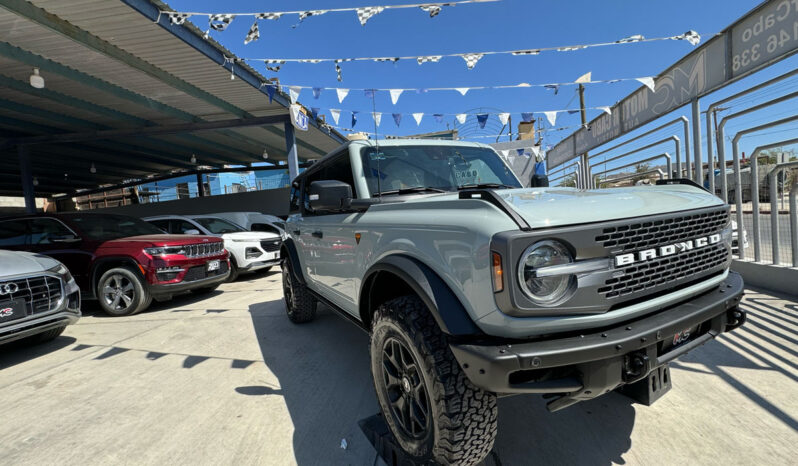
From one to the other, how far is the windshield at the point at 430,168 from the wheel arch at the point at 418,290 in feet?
2.11

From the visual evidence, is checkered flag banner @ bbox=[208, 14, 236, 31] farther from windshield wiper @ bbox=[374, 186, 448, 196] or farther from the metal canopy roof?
windshield wiper @ bbox=[374, 186, 448, 196]

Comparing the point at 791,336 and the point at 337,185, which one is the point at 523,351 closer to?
the point at 337,185

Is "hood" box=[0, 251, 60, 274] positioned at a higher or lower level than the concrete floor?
higher

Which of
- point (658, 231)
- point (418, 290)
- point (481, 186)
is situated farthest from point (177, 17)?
point (658, 231)

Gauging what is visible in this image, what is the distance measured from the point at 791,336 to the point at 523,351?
3357 millimetres

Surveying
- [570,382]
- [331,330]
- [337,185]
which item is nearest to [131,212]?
[331,330]

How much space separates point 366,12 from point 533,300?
518cm

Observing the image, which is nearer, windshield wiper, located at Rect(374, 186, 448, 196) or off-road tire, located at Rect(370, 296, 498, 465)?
off-road tire, located at Rect(370, 296, 498, 465)

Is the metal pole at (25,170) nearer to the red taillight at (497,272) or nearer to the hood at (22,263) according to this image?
the hood at (22,263)

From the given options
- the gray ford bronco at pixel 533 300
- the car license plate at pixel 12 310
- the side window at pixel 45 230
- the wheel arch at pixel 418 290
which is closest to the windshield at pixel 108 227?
the side window at pixel 45 230

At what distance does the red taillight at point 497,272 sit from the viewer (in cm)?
144

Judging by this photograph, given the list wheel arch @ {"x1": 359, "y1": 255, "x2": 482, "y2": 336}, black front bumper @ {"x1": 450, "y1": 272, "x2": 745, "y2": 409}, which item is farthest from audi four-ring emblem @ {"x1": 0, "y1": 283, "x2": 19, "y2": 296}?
black front bumper @ {"x1": 450, "y1": 272, "x2": 745, "y2": 409}

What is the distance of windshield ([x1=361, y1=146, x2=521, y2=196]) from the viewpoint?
8.94ft

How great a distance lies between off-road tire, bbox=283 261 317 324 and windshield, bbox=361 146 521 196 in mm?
1996
